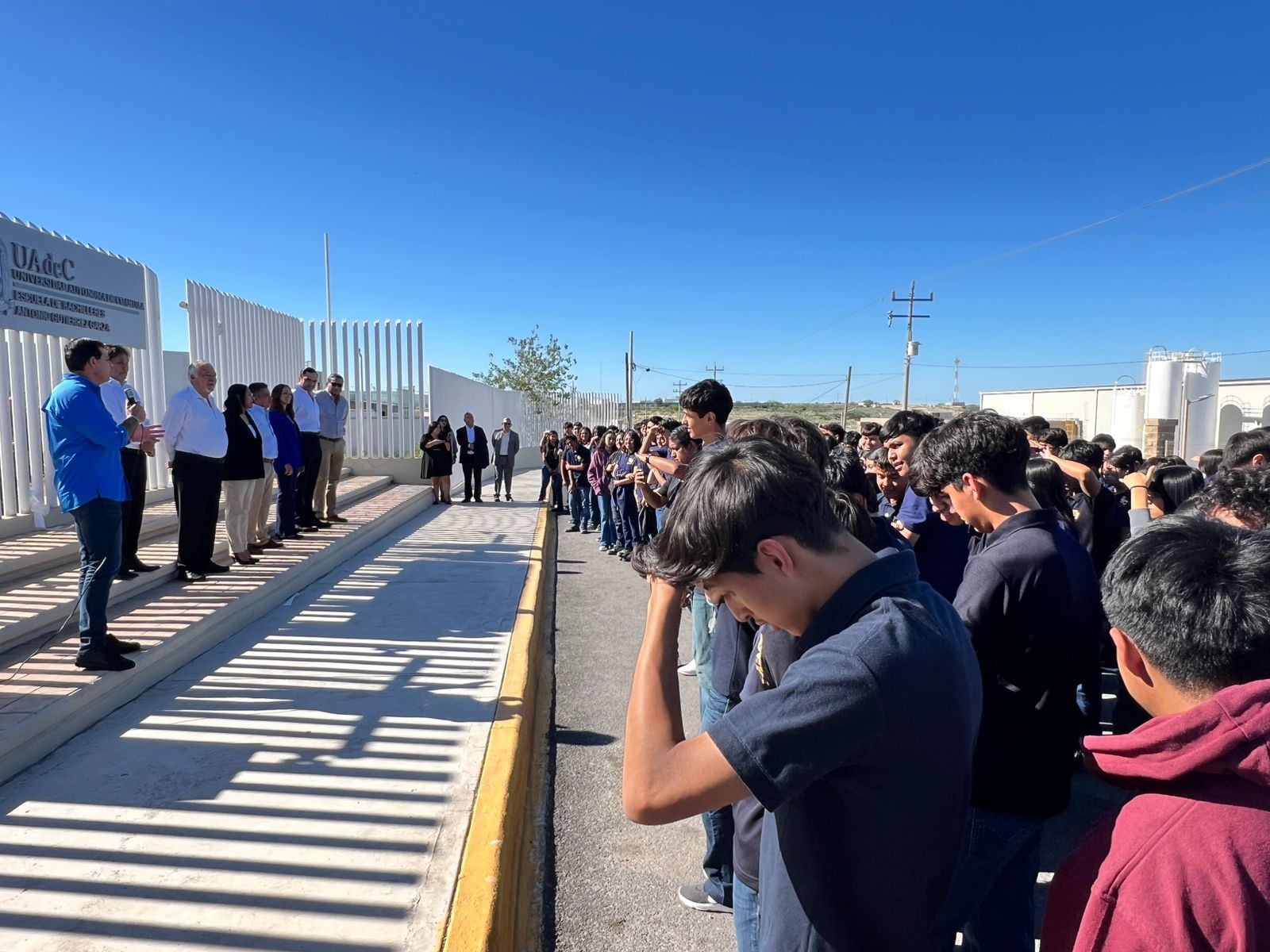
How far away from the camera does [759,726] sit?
107cm

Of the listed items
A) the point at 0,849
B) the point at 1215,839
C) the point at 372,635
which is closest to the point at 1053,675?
the point at 1215,839

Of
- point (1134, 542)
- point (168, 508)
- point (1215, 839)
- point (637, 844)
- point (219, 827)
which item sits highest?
point (1134, 542)

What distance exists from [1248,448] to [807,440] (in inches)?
110

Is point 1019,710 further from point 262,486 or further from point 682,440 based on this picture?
point 262,486

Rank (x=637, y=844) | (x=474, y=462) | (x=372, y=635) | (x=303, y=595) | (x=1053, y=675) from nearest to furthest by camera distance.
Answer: (x=1053, y=675) → (x=637, y=844) → (x=372, y=635) → (x=303, y=595) → (x=474, y=462)

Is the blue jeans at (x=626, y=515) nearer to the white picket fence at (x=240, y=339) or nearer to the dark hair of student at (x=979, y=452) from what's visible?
the white picket fence at (x=240, y=339)

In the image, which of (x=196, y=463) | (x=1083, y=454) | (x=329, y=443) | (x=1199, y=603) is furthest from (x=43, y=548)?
(x=1083, y=454)

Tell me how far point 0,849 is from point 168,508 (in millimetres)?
6728

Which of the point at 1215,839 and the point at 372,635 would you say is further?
the point at 372,635

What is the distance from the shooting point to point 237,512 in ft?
22.7

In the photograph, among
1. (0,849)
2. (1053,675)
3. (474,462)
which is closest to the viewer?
(1053,675)

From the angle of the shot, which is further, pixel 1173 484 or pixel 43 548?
pixel 43 548

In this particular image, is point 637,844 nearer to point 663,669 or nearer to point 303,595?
point 663,669

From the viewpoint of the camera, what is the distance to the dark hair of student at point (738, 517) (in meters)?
1.17
